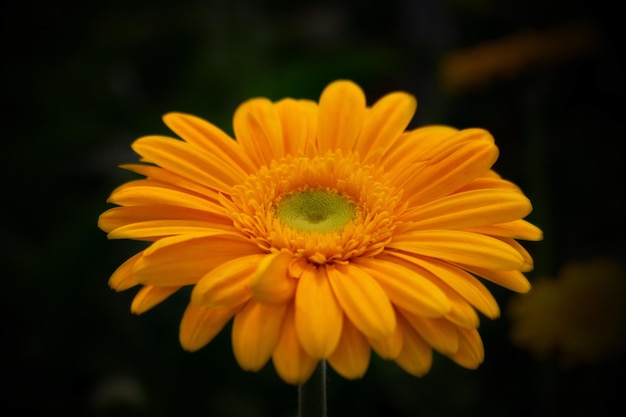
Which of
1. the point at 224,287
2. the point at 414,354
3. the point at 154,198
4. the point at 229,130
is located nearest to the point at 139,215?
the point at 154,198

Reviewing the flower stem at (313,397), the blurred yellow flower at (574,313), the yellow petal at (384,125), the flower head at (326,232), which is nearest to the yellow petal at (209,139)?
the flower head at (326,232)

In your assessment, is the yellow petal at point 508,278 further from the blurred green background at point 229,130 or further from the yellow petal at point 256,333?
Result: the blurred green background at point 229,130

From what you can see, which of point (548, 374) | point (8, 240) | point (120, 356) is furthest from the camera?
point (8, 240)

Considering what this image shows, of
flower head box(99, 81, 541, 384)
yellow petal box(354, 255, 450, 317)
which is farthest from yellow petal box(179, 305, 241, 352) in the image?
yellow petal box(354, 255, 450, 317)

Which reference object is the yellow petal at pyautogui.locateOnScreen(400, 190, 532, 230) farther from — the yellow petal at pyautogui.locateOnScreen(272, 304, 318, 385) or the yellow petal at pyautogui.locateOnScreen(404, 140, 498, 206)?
the yellow petal at pyautogui.locateOnScreen(272, 304, 318, 385)

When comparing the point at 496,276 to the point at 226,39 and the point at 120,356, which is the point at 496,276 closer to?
the point at 120,356

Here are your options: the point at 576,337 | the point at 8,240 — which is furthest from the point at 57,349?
the point at 576,337

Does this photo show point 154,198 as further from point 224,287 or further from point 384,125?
point 384,125
